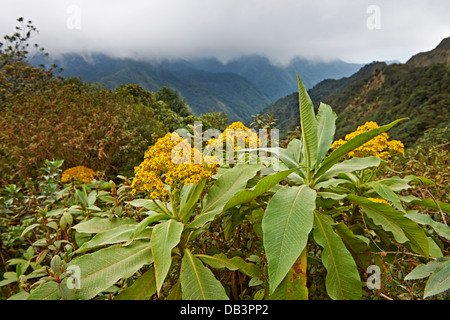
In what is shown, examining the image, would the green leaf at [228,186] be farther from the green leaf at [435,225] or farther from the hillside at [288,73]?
the hillside at [288,73]

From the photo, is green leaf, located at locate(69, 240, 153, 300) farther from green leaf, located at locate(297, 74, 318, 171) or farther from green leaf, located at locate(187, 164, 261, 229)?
green leaf, located at locate(297, 74, 318, 171)

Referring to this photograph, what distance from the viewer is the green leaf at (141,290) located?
1047 millimetres

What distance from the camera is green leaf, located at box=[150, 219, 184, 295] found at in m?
0.93

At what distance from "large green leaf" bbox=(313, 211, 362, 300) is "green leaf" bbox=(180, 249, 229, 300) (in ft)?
1.43

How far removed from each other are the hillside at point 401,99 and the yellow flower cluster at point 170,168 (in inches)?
683

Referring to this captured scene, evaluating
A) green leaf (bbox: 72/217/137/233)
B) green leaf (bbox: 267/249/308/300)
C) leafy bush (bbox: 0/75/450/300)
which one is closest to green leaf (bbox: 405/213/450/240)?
leafy bush (bbox: 0/75/450/300)

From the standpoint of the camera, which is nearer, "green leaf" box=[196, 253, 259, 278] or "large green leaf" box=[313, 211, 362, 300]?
"large green leaf" box=[313, 211, 362, 300]

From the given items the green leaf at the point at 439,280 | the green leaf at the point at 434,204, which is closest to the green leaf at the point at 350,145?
the green leaf at the point at 434,204

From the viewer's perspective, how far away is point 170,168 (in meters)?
1.22

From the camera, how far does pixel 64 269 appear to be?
39.4 inches

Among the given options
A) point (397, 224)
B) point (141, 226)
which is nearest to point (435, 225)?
point (397, 224)

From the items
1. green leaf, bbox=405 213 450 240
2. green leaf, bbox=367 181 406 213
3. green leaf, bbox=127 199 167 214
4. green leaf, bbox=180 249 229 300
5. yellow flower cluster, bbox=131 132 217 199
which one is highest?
yellow flower cluster, bbox=131 132 217 199

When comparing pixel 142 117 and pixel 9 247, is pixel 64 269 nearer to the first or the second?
pixel 9 247
